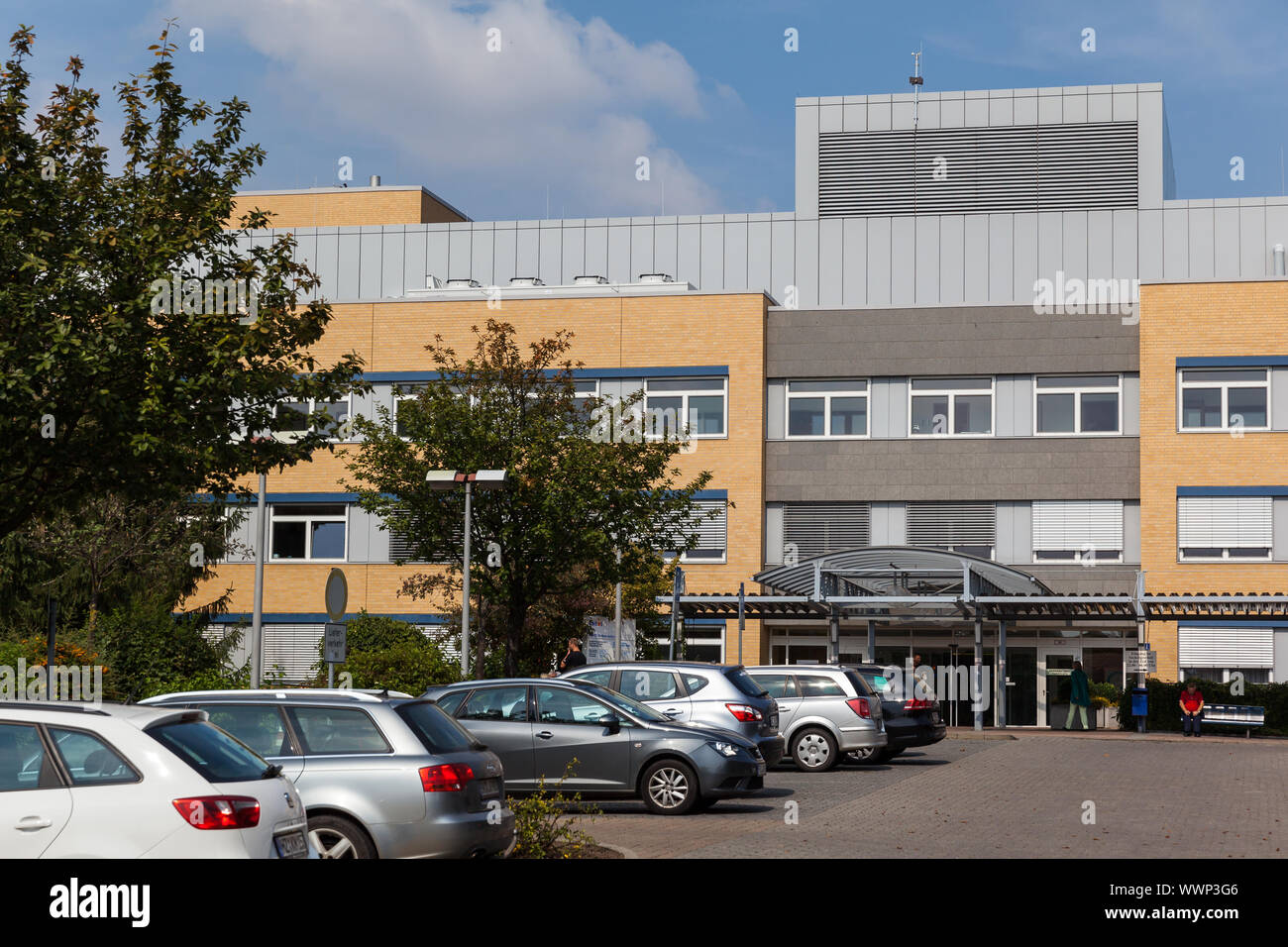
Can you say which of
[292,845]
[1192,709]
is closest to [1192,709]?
[1192,709]

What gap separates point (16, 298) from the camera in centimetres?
1579

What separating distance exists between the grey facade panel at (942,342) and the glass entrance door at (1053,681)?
728 cm

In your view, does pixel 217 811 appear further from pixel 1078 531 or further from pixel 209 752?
pixel 1078 531

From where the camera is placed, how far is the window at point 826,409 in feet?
142

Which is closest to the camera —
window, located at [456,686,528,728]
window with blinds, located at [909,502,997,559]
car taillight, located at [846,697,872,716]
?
window, located at [456,686,528,728]

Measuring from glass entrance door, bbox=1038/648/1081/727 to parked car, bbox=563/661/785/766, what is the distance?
22.4 metres

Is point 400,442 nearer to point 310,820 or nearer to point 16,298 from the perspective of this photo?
point 16,298

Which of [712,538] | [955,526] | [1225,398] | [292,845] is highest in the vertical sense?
[1225,398]

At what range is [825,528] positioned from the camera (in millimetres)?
43156

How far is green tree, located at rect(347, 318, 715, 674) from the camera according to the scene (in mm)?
28828

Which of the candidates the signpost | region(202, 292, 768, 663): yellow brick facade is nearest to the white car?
the signpost

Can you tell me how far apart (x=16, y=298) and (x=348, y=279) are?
37.6 meters

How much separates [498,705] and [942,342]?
28067 mm

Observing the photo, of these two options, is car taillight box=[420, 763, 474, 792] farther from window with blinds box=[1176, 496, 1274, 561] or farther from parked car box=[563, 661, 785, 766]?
window with blinds box=[1176, 496, 1274, 561]
